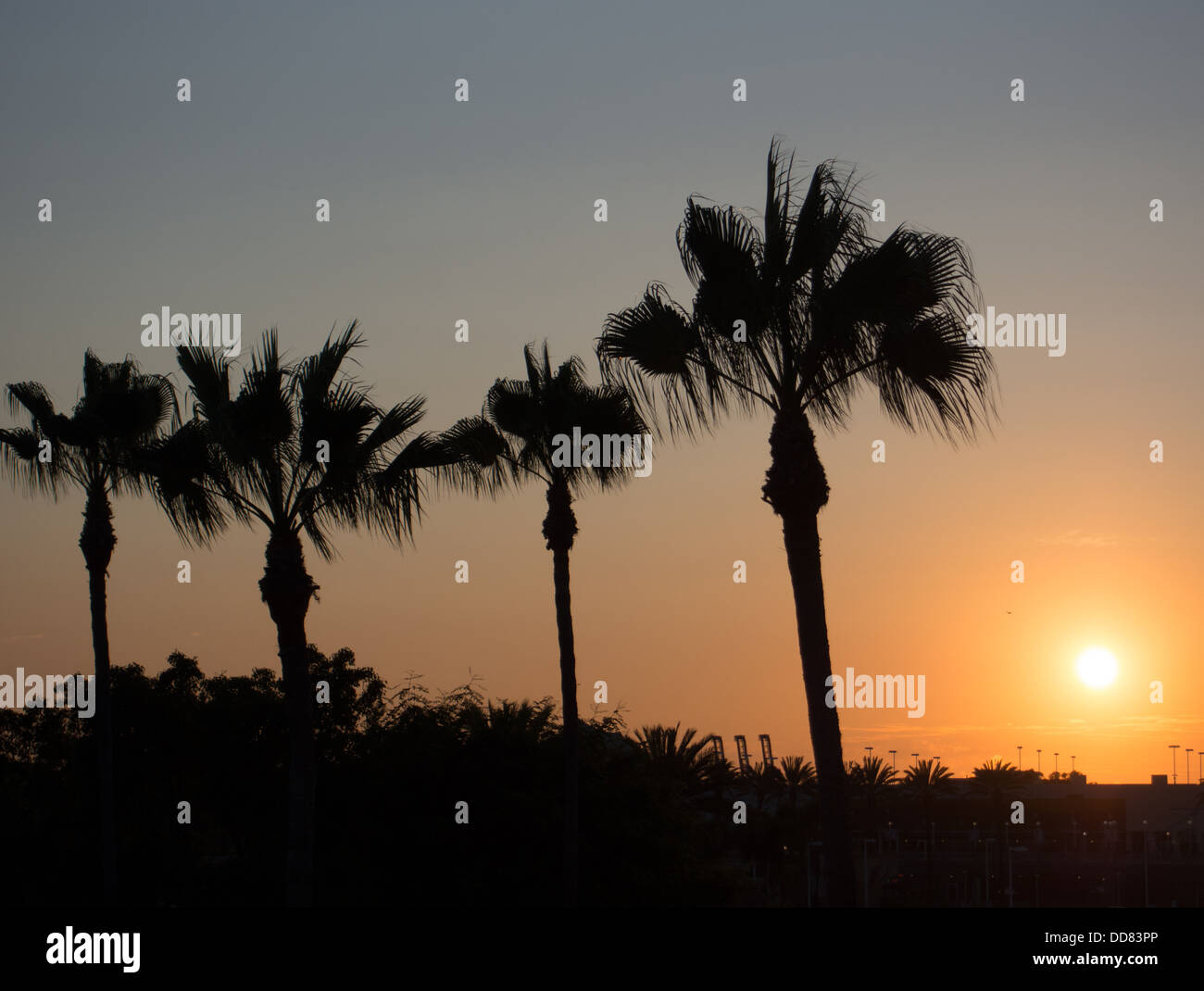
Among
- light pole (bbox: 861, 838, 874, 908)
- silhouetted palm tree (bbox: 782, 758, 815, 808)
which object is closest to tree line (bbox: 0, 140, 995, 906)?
light pole (bbox: 861, 838, 874, 908)

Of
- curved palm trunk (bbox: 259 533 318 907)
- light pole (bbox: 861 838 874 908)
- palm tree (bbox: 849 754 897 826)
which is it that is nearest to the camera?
curved palm trunk (bbox: 259 533 318 907)

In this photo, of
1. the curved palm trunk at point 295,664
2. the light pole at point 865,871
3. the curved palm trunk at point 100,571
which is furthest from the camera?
the light pole at point 865,871

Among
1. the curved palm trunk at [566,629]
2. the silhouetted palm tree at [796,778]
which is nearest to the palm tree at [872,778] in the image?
the silhouetted palm tree at [796,778]

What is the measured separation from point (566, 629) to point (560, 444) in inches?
165

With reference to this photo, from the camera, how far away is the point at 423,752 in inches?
1347

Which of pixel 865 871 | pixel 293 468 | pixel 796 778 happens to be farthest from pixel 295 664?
pixel 796 778

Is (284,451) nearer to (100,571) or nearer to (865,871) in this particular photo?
(100,571)

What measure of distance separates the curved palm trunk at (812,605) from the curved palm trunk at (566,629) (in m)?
12.9

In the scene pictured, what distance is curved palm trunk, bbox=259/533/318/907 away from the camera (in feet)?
67.7

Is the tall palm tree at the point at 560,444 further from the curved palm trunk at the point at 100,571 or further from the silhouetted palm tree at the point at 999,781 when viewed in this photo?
the silhouetted palm tree at the point at 999,781

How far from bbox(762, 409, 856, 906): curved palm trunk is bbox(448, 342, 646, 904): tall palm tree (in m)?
12.0

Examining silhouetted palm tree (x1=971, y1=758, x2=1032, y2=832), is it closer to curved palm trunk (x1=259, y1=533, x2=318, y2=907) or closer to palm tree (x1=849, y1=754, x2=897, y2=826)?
palm tree (x1=849, y1=754, x2=897, y2=826)

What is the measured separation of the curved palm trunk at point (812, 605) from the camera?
15.7 metres

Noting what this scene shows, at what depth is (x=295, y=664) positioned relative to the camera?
69.5ft
